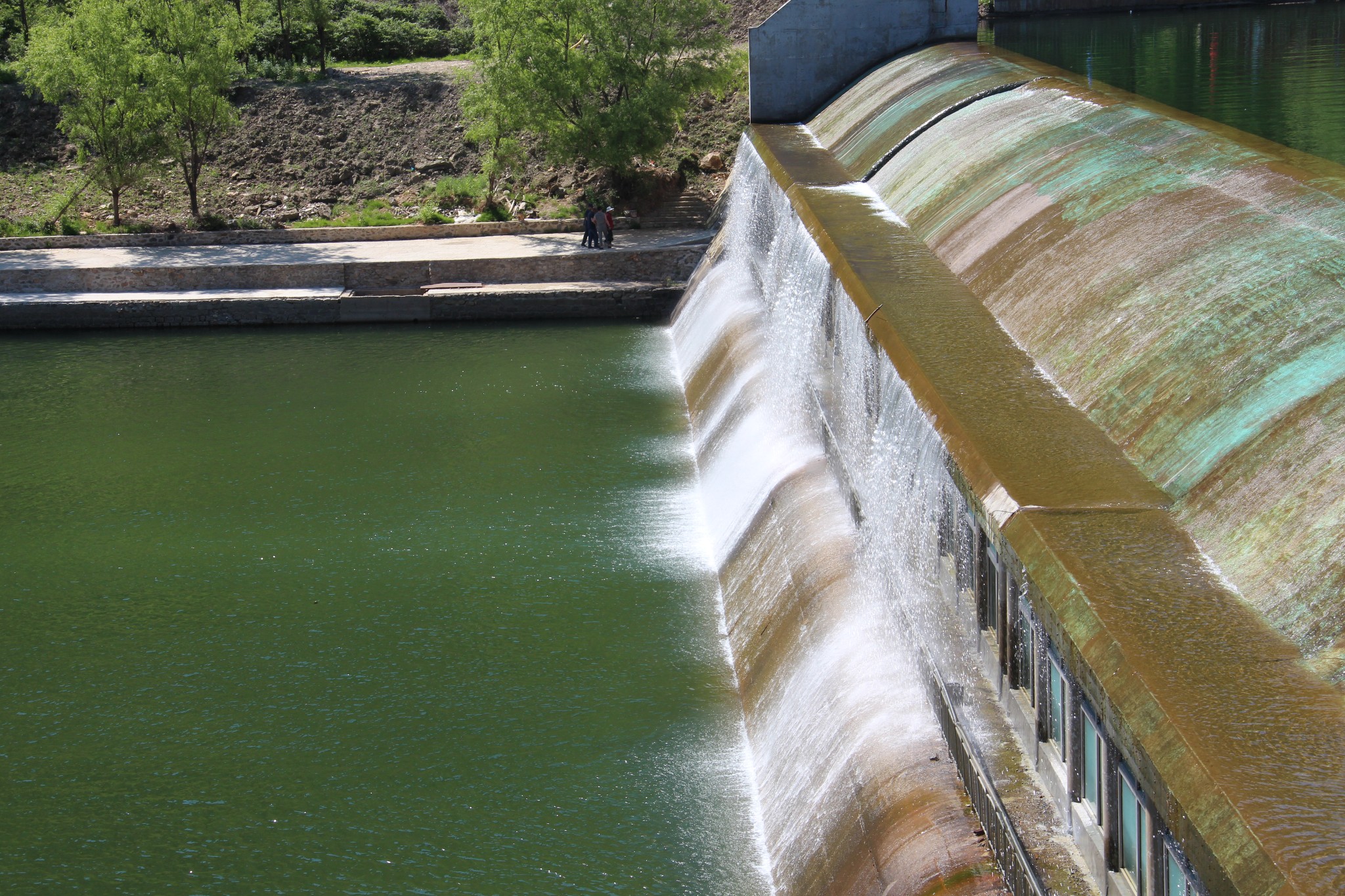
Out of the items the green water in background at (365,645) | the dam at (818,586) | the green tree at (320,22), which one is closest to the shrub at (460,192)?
the green tree at (320,22)

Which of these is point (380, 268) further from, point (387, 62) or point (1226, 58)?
point (1226, 58)

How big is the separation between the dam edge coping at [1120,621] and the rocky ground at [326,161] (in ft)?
51.5

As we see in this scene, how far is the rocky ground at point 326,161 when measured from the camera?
25.5 metres

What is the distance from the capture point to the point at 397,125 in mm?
27828

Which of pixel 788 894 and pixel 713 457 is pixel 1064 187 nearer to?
pixel 713 457

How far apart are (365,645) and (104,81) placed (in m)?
17.2

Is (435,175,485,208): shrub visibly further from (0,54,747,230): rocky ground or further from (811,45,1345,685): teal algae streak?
(811,45,1345,685): teal algae streak

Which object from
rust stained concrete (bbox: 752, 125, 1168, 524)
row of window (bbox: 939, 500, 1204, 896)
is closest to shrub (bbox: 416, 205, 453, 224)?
rust stained concrete (bbox: 752, 125, 1168, 524)

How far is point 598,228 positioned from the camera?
22391 mm

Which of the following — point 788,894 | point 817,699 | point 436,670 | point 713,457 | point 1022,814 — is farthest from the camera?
point 713,457

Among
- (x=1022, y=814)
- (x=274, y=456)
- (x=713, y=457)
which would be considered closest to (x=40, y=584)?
(x=274, y=456)

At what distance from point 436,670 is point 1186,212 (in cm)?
655

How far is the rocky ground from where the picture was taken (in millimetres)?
25453

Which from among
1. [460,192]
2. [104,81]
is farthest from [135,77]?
[460,192]
